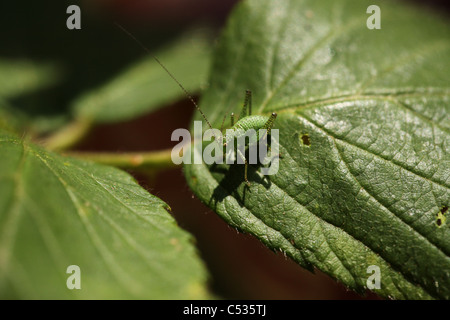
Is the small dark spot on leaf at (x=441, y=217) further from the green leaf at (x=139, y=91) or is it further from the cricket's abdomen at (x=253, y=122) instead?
the green leaf at (x=139, y=91)

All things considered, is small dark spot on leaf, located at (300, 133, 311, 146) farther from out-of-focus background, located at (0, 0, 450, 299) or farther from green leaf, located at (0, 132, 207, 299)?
out-of-focus background, located at (0, 0, 450, 299)

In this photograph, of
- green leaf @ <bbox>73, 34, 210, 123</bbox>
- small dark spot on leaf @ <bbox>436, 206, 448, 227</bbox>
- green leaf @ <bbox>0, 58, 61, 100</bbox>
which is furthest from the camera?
green leaf @ <bbox>0, 58, 61, 100</bbox>

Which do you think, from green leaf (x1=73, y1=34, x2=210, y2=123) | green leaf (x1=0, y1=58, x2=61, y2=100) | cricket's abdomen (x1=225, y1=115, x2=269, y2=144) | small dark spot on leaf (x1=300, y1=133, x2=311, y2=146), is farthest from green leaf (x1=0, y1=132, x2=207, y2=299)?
green leaf (x1=0, y1=58, x2=61, y2=100)

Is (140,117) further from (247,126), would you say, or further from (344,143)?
(344,143)

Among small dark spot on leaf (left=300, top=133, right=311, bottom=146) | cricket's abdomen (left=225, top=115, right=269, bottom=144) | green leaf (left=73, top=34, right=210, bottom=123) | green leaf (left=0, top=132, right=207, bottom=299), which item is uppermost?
green leaf (left=73, top=34, right=210, bottom=123)

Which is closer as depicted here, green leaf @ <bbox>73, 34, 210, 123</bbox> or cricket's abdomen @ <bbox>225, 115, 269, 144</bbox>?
cricket's abdomen @ <bbox>225, 115, 269, 144</bbox>

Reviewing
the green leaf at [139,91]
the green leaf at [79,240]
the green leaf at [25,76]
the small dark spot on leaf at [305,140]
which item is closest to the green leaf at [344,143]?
the small dark spot on leaf at [305,140]
